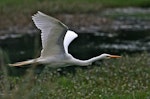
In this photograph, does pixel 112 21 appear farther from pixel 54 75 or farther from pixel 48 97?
pixel 48 97

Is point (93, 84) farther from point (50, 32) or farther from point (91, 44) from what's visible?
point (91, 44)

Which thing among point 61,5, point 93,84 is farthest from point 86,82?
point 61,5

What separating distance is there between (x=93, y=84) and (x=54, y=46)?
4.15ft

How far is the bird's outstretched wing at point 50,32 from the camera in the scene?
9.33 meters

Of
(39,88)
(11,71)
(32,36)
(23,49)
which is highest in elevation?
(39,88)

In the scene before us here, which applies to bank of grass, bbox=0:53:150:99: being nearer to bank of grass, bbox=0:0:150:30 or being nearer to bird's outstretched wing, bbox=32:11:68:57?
bird's outstretched wing, bbox=32:11:68:57

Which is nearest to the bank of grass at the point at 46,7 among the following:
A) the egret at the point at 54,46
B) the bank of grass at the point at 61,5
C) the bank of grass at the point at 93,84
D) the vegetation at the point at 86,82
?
the bank of grass at the point at 61,5

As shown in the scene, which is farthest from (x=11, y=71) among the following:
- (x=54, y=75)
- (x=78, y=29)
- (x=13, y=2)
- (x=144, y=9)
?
(x=144, y=9)

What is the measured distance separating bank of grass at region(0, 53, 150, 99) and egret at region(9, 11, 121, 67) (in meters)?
0.30

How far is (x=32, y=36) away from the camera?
2780 centimetres

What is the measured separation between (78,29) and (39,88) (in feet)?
69.8

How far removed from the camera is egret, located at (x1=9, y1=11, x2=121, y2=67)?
943 centimetres

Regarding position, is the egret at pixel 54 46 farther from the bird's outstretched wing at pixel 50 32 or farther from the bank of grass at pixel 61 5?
the bank of grass at pixel 61 5

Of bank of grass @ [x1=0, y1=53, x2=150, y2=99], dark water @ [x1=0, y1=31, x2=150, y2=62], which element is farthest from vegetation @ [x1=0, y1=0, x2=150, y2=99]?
dark water @ [x1=0, y1=31, x2=150, y2=62]
